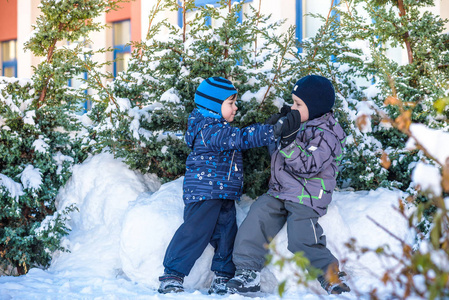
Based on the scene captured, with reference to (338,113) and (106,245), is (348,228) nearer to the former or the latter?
(338,113)

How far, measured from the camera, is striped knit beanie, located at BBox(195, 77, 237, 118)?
3.29 metres

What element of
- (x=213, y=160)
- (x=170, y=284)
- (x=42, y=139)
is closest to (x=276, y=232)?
(x=213, y=160)

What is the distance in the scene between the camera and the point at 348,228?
10.7 feet

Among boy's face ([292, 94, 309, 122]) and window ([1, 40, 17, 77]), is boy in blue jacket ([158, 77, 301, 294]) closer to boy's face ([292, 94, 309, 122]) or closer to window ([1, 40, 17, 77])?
boy's face ([292, 94, 309, 122])

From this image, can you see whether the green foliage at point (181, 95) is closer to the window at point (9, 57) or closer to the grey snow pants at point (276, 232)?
the grey snow pants at point (276, 232)

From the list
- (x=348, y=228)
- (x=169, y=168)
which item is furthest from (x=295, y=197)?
(x=169, y=168)

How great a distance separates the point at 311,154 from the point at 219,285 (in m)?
1.04

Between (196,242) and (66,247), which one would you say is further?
(66,247)

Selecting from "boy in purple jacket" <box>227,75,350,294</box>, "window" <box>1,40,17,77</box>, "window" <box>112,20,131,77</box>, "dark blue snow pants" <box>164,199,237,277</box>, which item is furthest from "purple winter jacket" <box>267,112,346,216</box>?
"window" <box>1,40,17,77</box>

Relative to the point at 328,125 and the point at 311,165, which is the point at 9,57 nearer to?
the point at 328,125

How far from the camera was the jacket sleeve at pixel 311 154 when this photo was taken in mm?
2967

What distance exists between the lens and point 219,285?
3010 mm

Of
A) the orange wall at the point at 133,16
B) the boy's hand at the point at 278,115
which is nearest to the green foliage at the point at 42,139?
the boy's hand at the point at 278,115

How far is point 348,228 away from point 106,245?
6.18 ft
